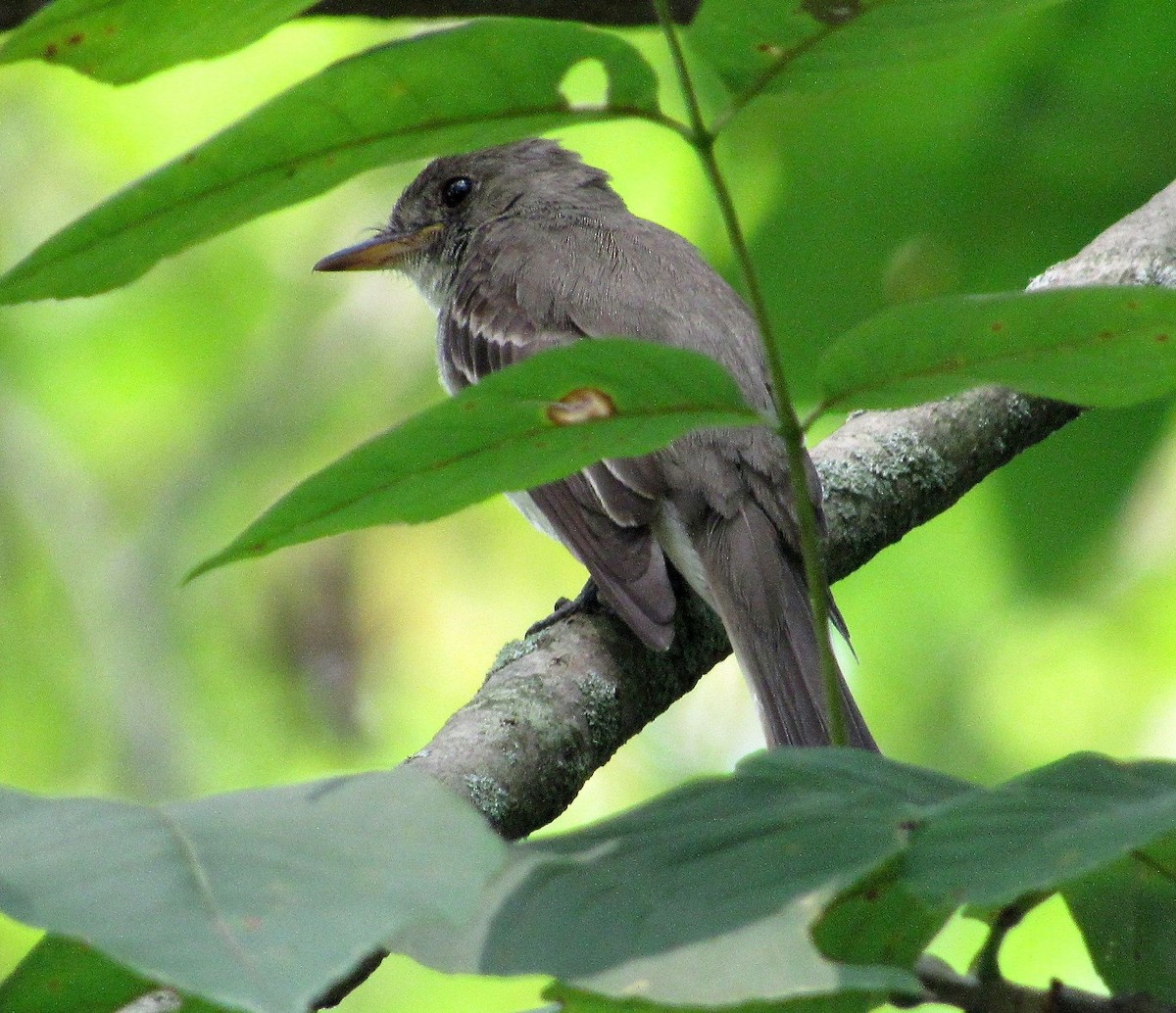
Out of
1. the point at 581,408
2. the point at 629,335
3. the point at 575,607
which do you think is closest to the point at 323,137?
the point at 581,408

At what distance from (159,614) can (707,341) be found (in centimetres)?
408

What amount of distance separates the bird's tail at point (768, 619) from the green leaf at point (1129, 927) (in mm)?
1688

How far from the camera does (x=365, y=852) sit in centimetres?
87

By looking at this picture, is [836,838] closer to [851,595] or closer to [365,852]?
[365,852]

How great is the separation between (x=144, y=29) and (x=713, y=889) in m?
0.90

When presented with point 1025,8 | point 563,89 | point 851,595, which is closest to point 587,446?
point 563,89

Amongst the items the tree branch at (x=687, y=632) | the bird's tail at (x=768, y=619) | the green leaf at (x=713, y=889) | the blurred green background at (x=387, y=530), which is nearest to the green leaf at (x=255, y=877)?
the green leaf at (x=713, y=889)

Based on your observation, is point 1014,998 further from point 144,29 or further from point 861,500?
point 861,500

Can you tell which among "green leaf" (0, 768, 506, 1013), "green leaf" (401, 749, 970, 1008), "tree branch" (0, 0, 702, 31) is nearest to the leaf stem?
"green leaf" (401, 749, 970, 1008)

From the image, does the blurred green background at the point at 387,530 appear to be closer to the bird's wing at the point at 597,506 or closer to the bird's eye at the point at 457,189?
the bird's eye at the point at 457,189

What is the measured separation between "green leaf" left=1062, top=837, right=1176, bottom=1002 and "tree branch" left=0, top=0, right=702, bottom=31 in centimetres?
264

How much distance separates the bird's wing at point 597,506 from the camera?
3.23 meters

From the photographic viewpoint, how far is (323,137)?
1247 millimetres

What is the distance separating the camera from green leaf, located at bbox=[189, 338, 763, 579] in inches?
46.3
